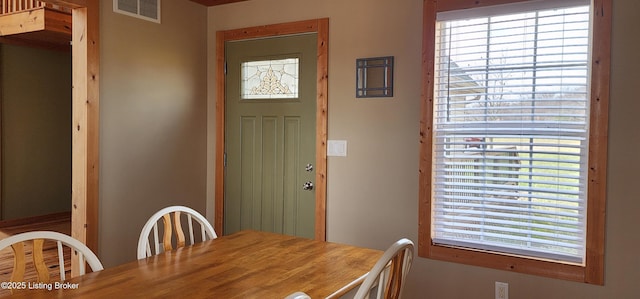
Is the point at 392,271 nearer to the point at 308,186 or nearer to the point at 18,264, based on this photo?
the point at 18,264

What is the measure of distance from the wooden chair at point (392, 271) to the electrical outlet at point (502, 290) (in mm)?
1331

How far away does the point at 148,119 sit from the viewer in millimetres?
3533

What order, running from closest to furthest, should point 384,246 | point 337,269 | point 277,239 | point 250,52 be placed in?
1. point 337,269
2. point 277,239
3. point 384,246
4. point 250,52

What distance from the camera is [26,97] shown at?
584 centimetres

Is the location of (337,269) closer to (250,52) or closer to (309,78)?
(309,78)

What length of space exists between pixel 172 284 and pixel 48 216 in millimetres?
5344

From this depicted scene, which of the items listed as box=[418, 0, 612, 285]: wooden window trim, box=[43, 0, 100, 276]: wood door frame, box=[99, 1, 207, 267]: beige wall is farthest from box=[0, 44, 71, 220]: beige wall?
box=[418, 0, 612, 285]: wooden window trim

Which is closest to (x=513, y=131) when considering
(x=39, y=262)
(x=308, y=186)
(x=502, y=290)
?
(x=502, y=290)

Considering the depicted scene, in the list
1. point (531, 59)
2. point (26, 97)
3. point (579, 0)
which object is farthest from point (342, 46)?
point (26, 97)

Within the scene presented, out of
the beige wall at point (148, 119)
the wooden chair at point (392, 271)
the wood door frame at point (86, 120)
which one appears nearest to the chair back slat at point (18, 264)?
the wooden chair at point (392, 271)

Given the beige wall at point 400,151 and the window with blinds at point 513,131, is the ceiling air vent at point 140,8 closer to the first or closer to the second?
the beige wall at point 400,151

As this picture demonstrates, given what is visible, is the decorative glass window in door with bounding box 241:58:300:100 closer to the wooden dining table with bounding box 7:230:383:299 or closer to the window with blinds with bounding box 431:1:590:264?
the window with blinds with bounding box 431:1:590:264

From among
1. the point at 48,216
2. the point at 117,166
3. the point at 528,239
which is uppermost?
the point at 117,166

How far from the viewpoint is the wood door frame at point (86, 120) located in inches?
120
